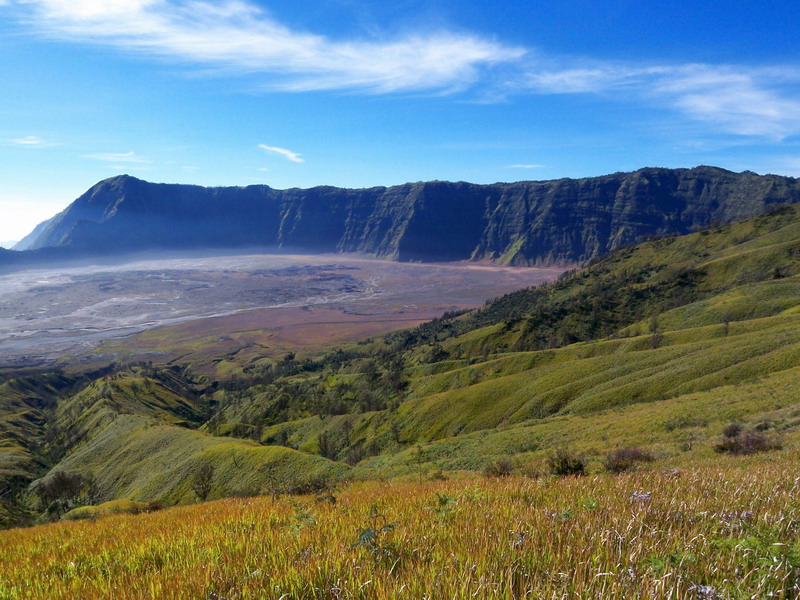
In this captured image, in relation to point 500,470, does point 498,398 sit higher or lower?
lower

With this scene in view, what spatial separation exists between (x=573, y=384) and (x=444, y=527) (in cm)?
5788

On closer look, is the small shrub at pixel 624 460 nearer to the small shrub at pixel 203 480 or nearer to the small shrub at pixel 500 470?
the small shrub at pixel 500 470

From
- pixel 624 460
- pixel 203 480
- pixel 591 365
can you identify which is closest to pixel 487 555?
pixel 624 460

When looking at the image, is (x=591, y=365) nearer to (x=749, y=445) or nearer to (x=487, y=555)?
(x=749, y=445)

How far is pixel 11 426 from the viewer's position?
366 ft

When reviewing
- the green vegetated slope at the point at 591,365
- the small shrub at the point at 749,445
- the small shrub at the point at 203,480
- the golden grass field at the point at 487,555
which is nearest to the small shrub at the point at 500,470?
the golden grass field at the point at 487,555

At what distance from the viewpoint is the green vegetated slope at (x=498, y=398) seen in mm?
32688

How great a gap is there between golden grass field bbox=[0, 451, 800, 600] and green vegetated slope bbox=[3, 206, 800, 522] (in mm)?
6778

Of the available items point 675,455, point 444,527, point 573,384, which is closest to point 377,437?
point 573,384

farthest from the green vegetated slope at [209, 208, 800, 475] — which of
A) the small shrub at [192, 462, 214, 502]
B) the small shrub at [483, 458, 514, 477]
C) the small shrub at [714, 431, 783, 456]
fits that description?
the small shrub at [192, 462, 214, 502]

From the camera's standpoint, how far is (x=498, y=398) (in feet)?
207

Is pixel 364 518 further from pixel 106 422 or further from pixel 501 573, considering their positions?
pixel 106 422

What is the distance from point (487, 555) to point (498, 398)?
6318 cm

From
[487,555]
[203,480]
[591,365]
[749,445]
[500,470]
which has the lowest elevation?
[203,480]
